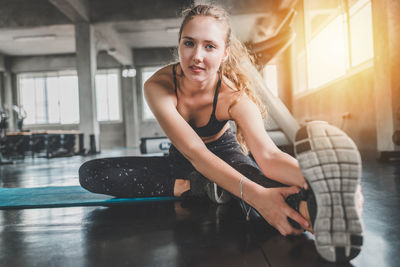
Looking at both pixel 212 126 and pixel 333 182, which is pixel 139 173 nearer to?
pixel 212 126

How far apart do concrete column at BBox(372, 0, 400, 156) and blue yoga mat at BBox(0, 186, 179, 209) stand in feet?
8.06

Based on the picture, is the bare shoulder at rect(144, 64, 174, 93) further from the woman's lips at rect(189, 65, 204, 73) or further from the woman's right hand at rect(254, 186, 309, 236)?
the woman's right hand at rect(254, 186, 309, 236)

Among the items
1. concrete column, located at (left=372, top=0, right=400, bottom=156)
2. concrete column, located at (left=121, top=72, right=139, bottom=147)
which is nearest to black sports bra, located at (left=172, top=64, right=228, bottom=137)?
concrete column, located at (left=372, top=0, right=400, bottom=156)

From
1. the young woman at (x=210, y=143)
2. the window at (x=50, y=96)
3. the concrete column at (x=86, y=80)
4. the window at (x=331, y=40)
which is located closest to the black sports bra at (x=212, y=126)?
the young woman at (x=210, y=143)

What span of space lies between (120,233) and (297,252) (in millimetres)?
546

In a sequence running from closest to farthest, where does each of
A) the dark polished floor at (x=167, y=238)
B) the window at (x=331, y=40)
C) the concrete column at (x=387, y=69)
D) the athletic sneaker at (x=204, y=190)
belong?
the dark polished floor at (x=167, y=238) < the athletic sneaker at (x=204, y=190) < the concrete column at (x=387, y=69) < the window at (x=331, y=40)

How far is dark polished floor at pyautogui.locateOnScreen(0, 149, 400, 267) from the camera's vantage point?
780 mm

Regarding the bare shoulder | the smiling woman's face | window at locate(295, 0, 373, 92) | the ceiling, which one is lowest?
the bare shoulder

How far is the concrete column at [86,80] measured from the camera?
293 inches

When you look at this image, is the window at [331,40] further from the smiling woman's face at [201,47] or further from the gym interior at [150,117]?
the smiling woman's face at [201,47]

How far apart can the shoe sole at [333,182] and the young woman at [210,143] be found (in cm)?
3

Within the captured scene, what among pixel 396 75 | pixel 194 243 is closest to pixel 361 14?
pixel 396 75

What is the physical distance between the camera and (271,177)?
3.23 feet

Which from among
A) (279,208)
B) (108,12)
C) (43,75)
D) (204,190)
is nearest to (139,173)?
(204,190)
